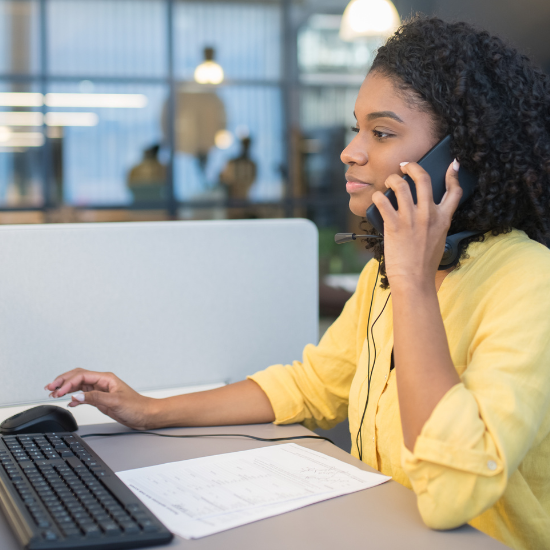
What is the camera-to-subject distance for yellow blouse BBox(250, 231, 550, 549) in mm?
717

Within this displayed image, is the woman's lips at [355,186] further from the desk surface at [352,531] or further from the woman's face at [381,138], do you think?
the desk surface at [352,531]

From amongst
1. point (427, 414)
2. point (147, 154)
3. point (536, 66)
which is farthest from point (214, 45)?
point (427, 414)

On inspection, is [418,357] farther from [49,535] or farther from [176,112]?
[176,112]

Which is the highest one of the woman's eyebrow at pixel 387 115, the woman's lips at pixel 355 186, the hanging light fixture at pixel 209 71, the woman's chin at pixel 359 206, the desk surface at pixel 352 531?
the hanging light fixture at pixel 209 71

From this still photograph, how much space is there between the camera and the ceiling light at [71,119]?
4957mm

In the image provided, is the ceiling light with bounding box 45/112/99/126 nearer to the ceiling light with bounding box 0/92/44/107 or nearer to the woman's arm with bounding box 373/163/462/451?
the ceiling light with bounding box 0/92/44/107

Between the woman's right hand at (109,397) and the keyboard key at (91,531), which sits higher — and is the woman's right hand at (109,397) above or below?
above

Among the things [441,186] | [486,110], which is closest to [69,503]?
[441,186]

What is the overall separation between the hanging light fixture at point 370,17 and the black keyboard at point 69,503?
115 inches

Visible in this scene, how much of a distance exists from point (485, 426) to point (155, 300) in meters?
0.85

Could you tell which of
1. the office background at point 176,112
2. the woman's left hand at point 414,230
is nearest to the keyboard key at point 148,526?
the woman's left hand at point 414,230

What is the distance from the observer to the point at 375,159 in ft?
3.17

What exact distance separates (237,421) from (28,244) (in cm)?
56

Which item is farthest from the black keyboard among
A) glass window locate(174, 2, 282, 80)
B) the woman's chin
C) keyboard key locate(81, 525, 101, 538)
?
glass window locate(174, 2, 282, 80)
